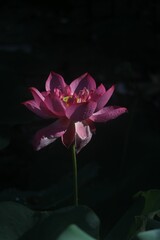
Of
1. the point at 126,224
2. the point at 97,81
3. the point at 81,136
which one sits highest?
the point at 81,136

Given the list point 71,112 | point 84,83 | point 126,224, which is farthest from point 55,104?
point 126,224

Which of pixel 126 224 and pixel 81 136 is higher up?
pixel 81 136

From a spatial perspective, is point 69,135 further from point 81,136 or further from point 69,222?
point 69,222

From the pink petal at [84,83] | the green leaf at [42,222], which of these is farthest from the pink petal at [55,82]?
the green leaf at [42,222]

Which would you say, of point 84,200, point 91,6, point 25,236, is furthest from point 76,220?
point 91,6

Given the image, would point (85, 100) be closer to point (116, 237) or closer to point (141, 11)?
point (116, 237)

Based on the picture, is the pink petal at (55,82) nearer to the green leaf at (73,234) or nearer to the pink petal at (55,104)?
the pink petal at (55,104)

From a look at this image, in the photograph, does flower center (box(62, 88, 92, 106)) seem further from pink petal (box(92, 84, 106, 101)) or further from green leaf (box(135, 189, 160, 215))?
green leaf (box(135, 189, 160, 215))
